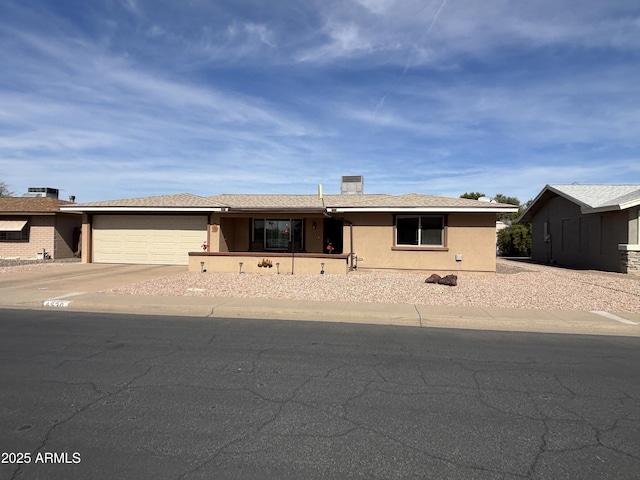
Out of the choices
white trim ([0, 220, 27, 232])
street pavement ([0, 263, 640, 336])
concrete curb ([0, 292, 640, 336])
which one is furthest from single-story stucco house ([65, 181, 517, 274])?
concrete curb ([0, 292, 640, 336])

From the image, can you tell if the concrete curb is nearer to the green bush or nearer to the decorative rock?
the decorative rock

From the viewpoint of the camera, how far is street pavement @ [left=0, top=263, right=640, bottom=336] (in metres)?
9.13

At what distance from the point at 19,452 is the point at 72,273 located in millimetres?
15600

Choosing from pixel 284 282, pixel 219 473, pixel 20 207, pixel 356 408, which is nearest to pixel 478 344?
pixel 356 408

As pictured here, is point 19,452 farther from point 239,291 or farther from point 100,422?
point 239,291

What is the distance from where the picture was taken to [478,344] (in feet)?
25.1

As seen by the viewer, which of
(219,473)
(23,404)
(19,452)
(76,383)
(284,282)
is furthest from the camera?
(284,282)

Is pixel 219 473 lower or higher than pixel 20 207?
lower

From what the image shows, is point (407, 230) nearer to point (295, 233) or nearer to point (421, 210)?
point (421, 210)

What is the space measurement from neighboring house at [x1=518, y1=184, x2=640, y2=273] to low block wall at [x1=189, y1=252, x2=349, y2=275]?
11.9m

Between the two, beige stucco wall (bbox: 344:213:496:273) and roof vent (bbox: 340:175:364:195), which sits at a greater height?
roof vent (bbox: 340:175:364:195)

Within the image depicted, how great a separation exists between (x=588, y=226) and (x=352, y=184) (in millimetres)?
12133

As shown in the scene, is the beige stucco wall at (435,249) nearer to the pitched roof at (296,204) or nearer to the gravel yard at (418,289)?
the pitched roof at (296,204)

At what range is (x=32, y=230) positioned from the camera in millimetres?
24719
